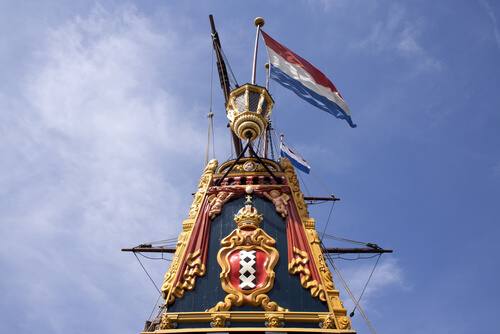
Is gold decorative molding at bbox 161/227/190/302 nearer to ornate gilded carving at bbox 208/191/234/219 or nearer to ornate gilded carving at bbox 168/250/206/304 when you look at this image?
ornate gilded carving at bbox 168/250/206/304

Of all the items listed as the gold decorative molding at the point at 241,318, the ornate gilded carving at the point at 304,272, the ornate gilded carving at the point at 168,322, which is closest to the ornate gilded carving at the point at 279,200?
the ornate gilded carving at the point at 304,272

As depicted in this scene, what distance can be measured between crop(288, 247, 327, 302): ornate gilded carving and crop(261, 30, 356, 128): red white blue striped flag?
7.20 m

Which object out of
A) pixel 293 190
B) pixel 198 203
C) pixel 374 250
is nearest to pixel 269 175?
pixel 293 190

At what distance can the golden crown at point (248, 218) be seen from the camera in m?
11.0

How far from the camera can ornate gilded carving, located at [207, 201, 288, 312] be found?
9.28 metres

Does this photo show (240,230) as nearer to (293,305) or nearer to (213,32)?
(293,305)

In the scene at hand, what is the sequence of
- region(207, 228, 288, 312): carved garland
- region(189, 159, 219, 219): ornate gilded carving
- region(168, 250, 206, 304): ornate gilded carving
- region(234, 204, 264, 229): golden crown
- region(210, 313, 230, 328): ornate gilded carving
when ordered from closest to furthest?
region(210, 313, 230, 328): ornate gilded carving → region(207, 228, 288, 312): carved garland → region(168, 250, 206, 304): ornate gilded carving → region(234, 204, 264, 229): golden crown → region(189, 159, 219, 219): ornate gilded carving

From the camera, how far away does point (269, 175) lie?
41.5ft

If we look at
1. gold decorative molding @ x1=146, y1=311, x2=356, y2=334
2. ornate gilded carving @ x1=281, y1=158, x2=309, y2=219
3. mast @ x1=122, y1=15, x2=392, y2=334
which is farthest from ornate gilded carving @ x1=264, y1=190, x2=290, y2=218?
gold decorative molding @ x1=146, y1=311, x2=356, y2=334

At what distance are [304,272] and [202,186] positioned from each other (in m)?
4.48

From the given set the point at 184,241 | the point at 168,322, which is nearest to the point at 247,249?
the point at 184,241

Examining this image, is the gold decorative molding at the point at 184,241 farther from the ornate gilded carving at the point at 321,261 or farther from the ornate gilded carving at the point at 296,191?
the ornate gilded carving at the point at 321,261

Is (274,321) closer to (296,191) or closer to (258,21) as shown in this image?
(296,191)

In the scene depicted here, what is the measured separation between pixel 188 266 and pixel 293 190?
395 cm
